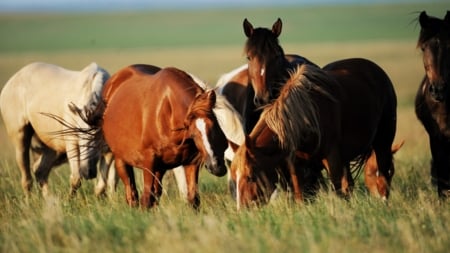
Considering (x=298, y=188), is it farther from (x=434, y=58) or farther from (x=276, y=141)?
(x=434, y=58)

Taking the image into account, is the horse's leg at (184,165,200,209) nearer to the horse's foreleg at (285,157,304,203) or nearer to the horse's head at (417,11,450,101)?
the horse's foreleg at (285,157,304,203)

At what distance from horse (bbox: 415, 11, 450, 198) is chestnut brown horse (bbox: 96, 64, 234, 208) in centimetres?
214

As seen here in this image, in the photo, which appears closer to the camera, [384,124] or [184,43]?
[384,124]

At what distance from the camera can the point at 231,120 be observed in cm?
912

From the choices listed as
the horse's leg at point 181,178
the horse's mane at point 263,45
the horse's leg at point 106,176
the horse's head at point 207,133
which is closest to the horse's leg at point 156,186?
the horse's head at point 207,133

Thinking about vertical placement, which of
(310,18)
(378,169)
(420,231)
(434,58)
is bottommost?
(310,18)

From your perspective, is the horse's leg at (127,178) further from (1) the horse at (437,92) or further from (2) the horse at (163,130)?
(1) the horse at (437,92)

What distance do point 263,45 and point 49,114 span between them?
338 cm

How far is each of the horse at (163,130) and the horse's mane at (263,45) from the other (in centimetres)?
61

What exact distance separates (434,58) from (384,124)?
1328 millimetres

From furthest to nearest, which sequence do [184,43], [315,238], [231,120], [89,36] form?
[89,36]
[184,43]
[231,120]
[315,238]

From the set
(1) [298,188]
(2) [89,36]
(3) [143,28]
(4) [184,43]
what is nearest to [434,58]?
(1) [298,188]

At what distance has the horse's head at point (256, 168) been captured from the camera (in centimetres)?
710

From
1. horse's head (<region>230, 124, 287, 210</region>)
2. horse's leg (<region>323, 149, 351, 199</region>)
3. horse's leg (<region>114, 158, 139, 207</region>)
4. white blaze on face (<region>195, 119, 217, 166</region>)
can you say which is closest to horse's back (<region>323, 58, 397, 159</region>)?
horse's leg (<region>323, 149, 351, 199</region>)
